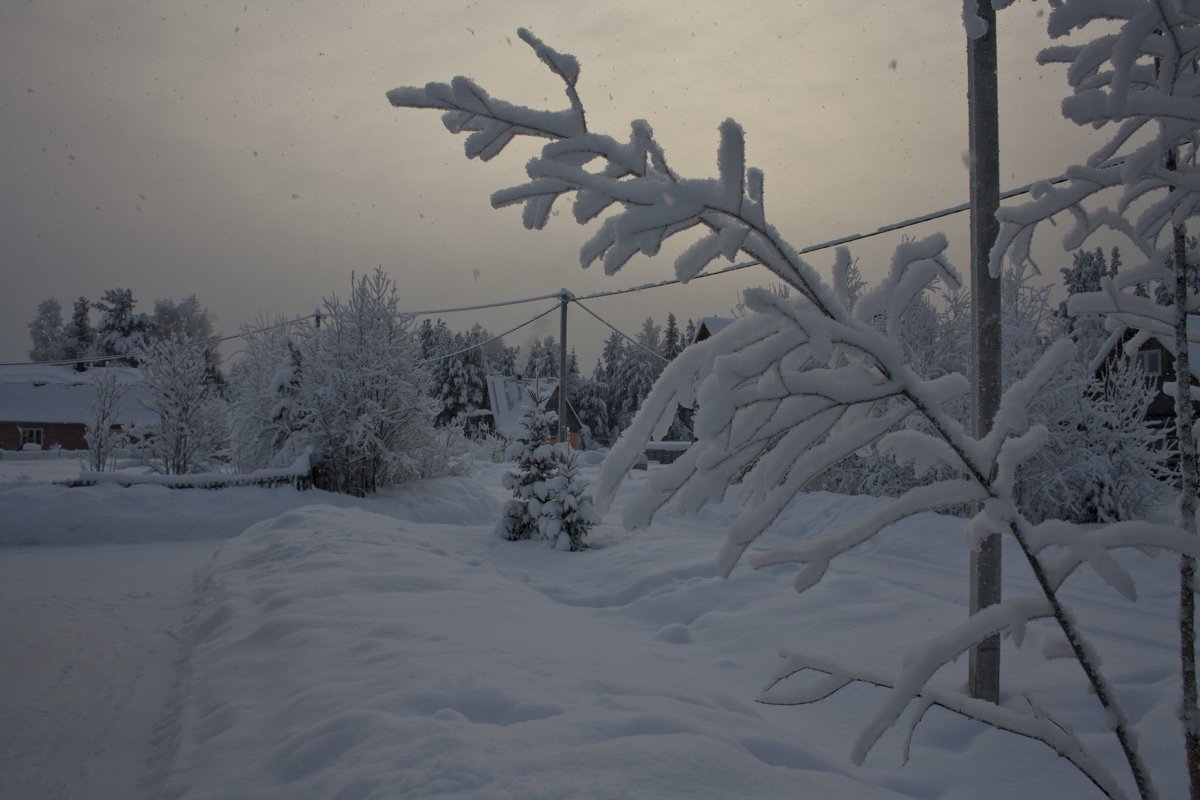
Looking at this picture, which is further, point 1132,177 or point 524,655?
point 524,655

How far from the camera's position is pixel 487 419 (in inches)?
2060

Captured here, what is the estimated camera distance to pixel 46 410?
41.6m

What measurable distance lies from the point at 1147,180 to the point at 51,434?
176 ft

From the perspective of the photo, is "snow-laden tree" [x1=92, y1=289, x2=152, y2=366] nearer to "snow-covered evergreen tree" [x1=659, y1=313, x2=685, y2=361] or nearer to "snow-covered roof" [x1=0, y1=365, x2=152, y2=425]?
"snow-covered roof" [x1=0, y1=365, x2=152, y2=425]

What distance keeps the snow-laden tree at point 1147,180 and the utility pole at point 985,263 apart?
183cm

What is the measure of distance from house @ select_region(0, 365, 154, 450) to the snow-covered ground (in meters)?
41.3

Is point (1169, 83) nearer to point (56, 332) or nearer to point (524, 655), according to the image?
point (524, 655)

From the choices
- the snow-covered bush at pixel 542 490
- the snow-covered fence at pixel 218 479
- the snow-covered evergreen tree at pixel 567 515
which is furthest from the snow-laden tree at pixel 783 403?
the snow-covered fence at pixel 218 479

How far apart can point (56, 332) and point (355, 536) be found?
84161 millimetres

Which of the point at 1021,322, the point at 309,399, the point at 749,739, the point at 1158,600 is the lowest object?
the point at 1158,600

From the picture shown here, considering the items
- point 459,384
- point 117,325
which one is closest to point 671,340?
point 459,384

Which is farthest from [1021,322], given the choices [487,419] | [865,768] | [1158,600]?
[487,419]

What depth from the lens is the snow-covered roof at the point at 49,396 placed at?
40969 millimetres

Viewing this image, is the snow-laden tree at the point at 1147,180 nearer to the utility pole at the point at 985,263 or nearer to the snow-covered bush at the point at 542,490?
the utility pole at the point at 985,263
